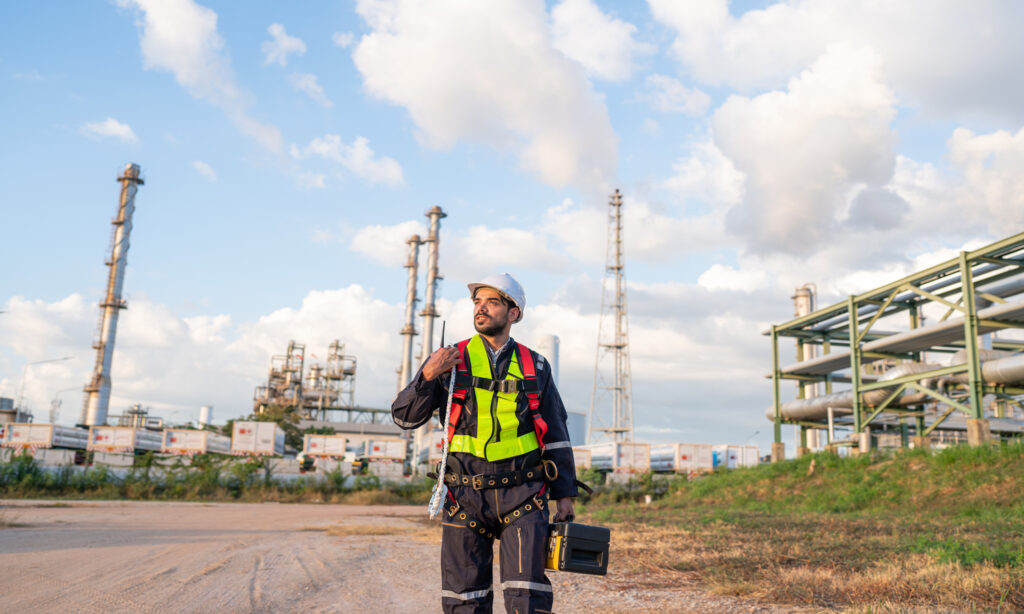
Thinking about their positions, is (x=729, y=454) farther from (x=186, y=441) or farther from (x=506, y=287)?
(x=506, y=287)

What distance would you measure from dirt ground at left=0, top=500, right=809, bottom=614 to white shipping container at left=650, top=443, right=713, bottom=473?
32.3m

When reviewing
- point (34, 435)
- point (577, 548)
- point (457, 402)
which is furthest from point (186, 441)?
point (577, 548)

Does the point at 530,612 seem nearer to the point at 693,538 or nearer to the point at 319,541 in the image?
the point at 693,538

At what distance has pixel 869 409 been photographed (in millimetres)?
26812

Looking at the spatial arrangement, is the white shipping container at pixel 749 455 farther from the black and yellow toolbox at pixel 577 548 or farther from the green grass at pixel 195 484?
the black and yellow toolbox at pixel 577 548

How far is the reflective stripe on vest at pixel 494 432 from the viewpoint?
140 inches

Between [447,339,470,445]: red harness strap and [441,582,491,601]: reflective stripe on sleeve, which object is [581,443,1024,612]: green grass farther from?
[447,339,470,445]: red harness strap

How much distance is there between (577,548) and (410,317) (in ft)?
208

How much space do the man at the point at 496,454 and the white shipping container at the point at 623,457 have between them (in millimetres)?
39050

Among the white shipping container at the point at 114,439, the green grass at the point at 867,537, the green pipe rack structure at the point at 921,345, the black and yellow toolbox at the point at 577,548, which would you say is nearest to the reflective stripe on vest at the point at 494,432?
the black and yellow toolbox at the point at 577,548

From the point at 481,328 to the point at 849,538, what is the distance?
848cm

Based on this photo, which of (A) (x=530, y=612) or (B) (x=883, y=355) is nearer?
(A) (x=530, y=612)

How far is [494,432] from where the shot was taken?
3.58 meters

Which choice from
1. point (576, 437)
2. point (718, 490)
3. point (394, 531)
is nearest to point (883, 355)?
point (718, 490)
